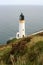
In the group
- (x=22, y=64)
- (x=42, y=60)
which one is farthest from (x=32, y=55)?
(x=22, y=64)

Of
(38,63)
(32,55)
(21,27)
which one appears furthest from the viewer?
(21,27)

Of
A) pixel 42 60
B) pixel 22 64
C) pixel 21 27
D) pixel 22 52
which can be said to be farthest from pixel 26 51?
pixel 21 27

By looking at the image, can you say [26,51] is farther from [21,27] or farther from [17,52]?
[21,27]

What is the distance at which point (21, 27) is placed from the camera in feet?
93.8

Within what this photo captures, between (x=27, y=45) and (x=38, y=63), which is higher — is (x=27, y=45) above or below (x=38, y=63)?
below

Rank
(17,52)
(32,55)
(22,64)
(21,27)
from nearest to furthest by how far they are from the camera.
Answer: (22,64) < (32,55) < (17,52) < (21,27)

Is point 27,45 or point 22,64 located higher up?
point 22,64

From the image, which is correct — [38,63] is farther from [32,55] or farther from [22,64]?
[32,55]

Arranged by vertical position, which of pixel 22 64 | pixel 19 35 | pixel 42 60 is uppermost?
pixel 22 64

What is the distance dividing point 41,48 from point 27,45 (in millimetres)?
1772

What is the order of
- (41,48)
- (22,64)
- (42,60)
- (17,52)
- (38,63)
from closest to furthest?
(22,64) < (38,63) < (42,60) < (41,48) < (17,52)

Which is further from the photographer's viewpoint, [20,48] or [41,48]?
[20,48]

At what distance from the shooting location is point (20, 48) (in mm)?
12891

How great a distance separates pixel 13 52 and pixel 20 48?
456 mm
